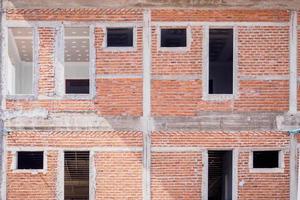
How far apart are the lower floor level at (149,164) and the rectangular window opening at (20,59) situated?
1709 mm

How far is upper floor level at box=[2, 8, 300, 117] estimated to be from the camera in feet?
29.6

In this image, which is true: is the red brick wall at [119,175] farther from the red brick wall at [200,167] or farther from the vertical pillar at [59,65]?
the vertical pillar at [59,65]

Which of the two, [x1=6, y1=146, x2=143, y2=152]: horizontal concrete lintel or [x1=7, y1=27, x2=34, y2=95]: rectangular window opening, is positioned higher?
[x1=7, y1=27, x2=34, y2=95]: rectangular window opening

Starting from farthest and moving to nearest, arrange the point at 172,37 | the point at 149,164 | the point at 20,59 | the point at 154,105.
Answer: the point at 20,59 → the point at 172,37 → the point at 154,105 → the point at 149,164

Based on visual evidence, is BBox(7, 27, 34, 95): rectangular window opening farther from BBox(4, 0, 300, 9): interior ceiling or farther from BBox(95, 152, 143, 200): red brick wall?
BBox(95, 152, 143, 200): red brick wall

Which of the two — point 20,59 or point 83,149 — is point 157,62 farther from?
point 20,59

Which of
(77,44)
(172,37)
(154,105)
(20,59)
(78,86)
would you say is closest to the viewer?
(154,105)

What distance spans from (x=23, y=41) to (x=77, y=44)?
1404 mm

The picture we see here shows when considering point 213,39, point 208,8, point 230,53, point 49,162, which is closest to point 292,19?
point 208,8

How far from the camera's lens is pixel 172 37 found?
10500 millimetres

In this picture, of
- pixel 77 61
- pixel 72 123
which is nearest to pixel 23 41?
pixel 77 61

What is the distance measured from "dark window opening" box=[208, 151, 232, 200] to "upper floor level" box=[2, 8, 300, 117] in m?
2.12

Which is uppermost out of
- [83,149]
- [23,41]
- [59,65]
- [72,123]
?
[23,41]

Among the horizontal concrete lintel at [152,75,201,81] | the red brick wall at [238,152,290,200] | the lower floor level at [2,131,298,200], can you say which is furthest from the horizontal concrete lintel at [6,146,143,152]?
the red brick wall at [238,152,290,200]
